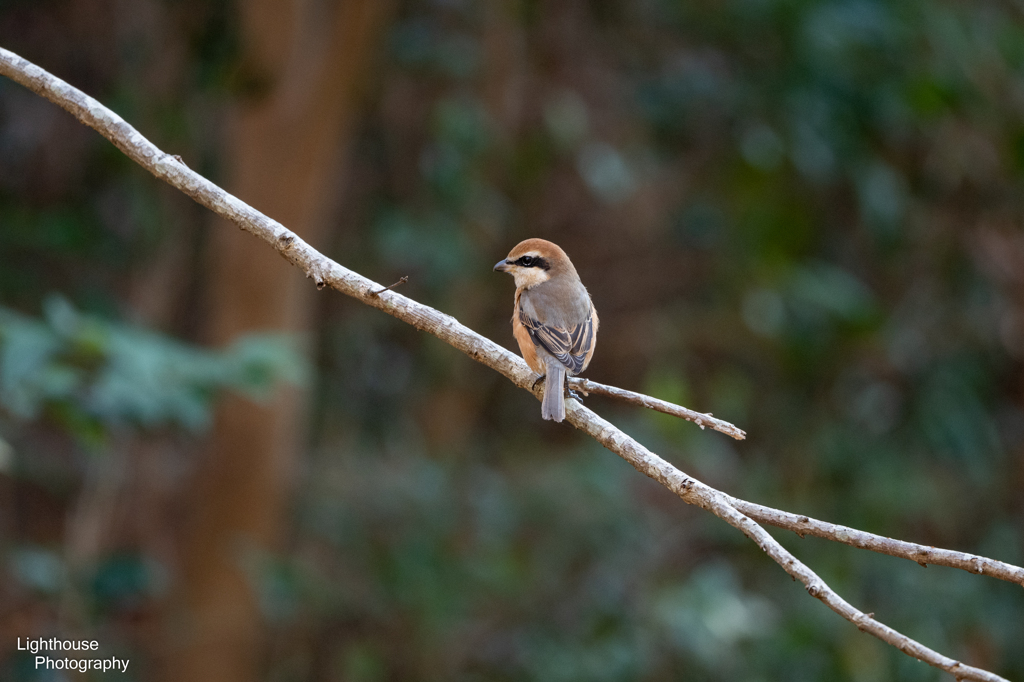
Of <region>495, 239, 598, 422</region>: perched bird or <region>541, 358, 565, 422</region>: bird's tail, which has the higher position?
<region>495, 239, 598, 422</region>: perched bird

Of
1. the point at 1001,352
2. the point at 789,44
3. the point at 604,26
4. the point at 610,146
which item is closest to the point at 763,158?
the point at 789,44

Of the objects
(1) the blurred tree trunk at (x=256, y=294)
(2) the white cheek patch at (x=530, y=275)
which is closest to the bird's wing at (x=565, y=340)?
(2) the white cheek patch at (x=530, y=275)

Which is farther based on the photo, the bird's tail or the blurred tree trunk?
the blurred tree trunk

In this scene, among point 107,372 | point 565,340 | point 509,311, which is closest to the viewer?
point 565,340

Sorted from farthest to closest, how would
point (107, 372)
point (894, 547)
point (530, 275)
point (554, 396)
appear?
point (530, 275)
point (107, 372)
point (554, 396)
point (894, 547)

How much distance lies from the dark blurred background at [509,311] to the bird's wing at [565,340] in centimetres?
180

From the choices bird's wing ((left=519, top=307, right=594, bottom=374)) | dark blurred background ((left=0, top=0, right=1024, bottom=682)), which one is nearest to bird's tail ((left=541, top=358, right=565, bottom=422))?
bird's wing ((left=519, top=307, right=594, bottom=374))

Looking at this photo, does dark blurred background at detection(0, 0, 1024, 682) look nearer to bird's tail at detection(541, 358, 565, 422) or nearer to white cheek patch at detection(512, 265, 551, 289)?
white cheek patch at detection(512, 265, 551, 289)

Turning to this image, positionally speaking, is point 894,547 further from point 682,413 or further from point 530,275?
point 530,275

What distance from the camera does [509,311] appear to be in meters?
8.08

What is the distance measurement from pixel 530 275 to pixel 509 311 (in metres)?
3.76

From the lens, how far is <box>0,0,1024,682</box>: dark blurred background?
6.07 meters

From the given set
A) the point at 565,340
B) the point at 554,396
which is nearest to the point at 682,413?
the point at 554,396

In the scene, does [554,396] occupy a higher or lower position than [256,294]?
lower
